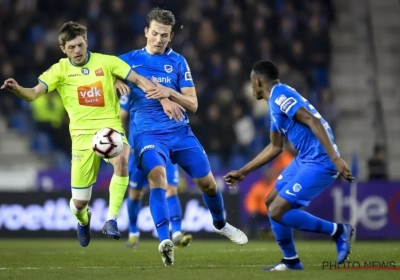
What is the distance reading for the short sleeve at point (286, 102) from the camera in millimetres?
8367

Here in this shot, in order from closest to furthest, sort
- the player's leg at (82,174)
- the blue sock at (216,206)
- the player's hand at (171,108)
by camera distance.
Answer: the player's hand at (171,108) < the blue sock at (216,206) < the player's leg at (82,174)

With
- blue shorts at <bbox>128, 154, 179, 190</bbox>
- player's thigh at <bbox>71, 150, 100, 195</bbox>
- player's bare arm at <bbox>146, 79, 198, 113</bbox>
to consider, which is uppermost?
player's bare arm at <bbox>146, 79, 198, 113</bbox>

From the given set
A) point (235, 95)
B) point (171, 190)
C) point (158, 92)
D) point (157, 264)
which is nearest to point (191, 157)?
point (158, 92)

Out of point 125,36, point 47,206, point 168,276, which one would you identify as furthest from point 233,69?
point 168,276

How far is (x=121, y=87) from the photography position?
9.89 m

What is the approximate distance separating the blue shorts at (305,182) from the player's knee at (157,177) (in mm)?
1237

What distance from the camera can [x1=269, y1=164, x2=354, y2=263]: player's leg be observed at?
8406mm

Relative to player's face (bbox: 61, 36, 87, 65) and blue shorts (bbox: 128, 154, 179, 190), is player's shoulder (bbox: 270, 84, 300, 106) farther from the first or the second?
blue shorts (bbox: 128, 154, 179, 190)

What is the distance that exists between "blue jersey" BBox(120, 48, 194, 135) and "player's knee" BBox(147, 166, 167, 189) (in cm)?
58

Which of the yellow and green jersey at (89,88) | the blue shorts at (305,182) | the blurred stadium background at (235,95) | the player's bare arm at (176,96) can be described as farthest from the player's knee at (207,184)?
the blurred stadium background at (235,95)

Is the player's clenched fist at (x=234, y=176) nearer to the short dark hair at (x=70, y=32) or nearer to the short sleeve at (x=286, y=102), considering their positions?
the short sleeve at (x=286, y=102)

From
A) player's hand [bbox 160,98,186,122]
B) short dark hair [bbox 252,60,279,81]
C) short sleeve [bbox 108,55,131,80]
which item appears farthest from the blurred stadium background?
short dark hair [bbox 252,60,279,81]

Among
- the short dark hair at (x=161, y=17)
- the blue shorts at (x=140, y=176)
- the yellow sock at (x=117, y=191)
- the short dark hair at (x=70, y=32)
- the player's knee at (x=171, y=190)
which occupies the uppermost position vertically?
the short dark hair at (x=161, y=17)

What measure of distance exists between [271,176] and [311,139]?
30.9 feet
